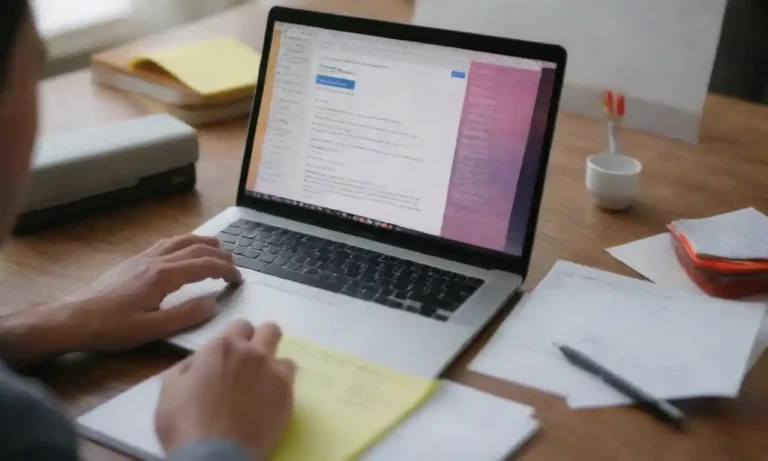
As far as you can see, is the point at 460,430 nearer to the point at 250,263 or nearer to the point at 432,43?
the point at 250,263

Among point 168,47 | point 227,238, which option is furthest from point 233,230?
point 168,47

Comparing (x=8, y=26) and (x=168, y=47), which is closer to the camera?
(x=8, y=26)

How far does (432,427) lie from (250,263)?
35 centimetres

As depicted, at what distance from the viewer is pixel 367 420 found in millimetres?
780

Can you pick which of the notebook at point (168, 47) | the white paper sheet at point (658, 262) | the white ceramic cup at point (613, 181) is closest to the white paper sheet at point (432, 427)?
the white paper sheet at point (658, 262)

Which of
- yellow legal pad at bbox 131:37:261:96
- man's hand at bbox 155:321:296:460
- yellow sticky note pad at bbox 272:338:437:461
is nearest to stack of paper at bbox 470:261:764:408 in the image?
yellow sticky note pad at bbox 272:338:437:461

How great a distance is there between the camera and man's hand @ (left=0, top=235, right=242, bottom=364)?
865 mm

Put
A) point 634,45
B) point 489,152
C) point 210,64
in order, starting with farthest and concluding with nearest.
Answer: point 210,64 → point 634,45 → point 489,152

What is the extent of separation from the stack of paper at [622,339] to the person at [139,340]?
0.24 metres

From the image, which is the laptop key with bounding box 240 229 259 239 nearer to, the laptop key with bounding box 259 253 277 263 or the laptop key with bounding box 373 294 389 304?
the laptop key with bounding box 259 253 277 263

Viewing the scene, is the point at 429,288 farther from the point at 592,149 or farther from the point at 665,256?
the point at 592,149

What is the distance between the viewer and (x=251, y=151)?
1139 millimetres

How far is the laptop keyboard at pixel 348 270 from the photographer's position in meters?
0.97

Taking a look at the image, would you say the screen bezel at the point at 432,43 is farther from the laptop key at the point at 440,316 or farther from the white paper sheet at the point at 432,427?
the white paper sheet at the point at 432,427
